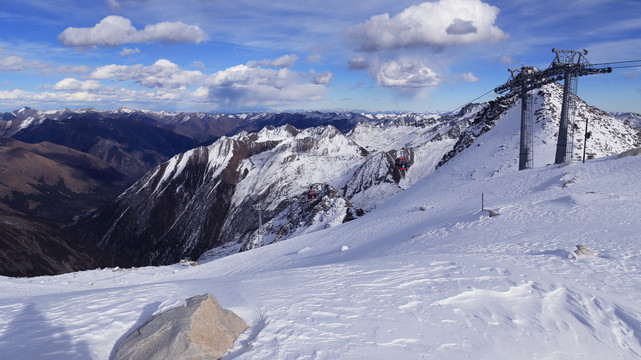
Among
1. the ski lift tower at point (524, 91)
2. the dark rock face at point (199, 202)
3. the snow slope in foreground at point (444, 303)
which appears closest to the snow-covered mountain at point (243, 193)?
the dark rock face at point (199, 202)

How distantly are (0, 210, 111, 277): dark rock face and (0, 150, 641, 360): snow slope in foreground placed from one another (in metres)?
42.1

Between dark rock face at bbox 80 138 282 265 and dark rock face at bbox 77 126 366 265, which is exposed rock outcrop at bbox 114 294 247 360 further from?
dark rock face at bbox 80 138 282 265

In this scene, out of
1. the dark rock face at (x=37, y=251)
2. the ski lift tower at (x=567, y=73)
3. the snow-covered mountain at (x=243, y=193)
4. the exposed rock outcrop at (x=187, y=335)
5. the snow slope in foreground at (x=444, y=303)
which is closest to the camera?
the exposed rock outcrop at (x=187, y=335)

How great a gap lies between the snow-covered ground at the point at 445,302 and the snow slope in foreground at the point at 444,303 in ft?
0.13

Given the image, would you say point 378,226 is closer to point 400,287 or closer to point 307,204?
point 400,287

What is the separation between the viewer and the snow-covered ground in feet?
24.3

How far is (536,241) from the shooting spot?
15.4m

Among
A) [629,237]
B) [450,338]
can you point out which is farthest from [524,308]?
[629,237]

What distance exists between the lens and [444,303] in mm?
9297

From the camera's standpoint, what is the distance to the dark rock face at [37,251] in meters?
51.0

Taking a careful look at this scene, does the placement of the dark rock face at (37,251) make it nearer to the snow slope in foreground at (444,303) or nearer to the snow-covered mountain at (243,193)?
the snow-covered mountain at (243,193)

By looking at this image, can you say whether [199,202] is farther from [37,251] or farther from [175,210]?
[37,251]

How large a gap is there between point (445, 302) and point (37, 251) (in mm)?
72037

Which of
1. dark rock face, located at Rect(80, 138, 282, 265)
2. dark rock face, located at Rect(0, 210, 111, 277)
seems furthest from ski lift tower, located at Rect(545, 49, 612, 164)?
dark rock face, located at Rect(80, 138, 282, 265)
